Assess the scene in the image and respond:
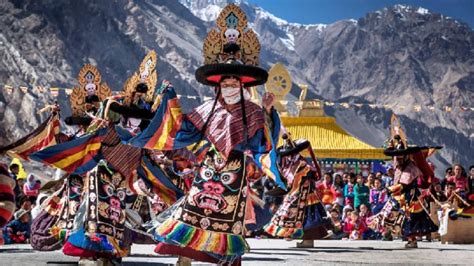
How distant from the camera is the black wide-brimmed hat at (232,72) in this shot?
22.0 ft

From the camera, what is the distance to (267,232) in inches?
483

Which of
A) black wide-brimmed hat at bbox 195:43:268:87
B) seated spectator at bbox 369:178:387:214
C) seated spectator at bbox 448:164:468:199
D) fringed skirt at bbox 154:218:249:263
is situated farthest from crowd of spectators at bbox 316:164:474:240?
fringed skirt at bbox 154:218:249:263

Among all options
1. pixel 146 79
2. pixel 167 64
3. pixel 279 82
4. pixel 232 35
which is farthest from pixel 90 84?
pixel 167 64

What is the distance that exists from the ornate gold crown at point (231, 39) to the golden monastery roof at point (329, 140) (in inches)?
945

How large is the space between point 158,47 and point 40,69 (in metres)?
38.4

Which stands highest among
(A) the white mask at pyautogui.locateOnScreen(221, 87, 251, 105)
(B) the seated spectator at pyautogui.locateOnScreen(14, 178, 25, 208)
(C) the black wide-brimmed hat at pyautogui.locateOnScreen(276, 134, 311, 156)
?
(C) the black wide-brimmed hat at pyautogui.locateOnScreen(276, 134, 311, 156)

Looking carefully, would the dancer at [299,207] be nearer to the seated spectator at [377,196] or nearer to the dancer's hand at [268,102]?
the dancer's hand at [268,102]

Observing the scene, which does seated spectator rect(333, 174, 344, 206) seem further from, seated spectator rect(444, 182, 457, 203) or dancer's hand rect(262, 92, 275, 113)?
dancer's hand rect(262, 92, 275, 113)

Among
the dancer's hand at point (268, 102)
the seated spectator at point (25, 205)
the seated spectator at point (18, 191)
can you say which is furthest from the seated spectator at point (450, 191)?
the dancer's hand at point (268, 102)

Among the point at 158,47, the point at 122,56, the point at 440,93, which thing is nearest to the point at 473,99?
the point at 440,93

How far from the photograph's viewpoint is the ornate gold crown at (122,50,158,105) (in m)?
8.23

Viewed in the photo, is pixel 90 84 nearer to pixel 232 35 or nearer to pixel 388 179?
pixel 232 35

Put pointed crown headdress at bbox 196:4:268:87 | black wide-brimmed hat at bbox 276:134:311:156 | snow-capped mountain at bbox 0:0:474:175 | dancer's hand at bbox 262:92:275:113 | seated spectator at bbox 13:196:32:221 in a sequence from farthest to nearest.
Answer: snow-capped mountain at bbox 0:0:474:175
seated spectator at bbox 13:196:32:221
black wide-brimmed hat at bbox 276:134:311:156
dancer's hand at bbox 262:92:275:113
pointed crown headdress at bbox 196:4:268:87

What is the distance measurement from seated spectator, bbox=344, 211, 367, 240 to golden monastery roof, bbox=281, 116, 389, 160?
14465mm
